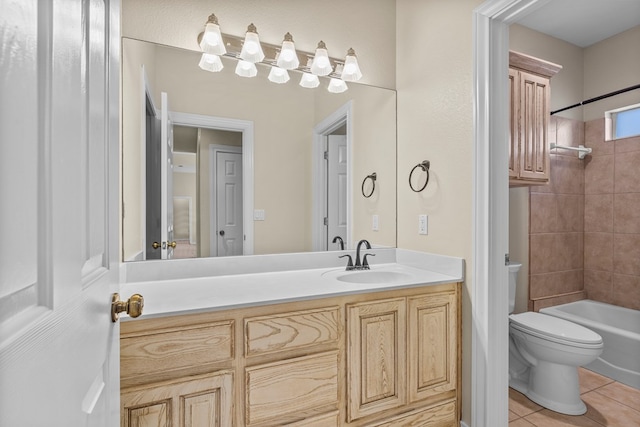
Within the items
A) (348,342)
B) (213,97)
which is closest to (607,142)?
(348,342)

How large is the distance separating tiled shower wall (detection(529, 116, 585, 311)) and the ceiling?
69 centimetres

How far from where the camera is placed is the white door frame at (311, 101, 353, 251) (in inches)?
80.3

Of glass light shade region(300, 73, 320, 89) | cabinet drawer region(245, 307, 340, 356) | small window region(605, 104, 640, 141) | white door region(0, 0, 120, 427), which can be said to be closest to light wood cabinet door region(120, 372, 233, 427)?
cabinet drawer region(245, 307, 340, 356)

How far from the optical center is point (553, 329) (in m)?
2.02

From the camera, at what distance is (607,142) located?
2.81 meters

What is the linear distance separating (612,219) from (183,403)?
11.3ft

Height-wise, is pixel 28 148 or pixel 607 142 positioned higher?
pixel 607 142

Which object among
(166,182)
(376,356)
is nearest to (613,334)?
(376,356)

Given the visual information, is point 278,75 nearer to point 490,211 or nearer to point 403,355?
point 490,211

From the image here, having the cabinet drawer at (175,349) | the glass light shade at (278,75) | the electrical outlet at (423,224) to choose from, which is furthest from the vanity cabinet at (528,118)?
the cabinet drawer at (175,349)

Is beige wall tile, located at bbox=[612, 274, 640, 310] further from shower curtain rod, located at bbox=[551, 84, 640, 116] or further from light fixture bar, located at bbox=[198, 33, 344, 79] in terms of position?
light fixture bar, located at bbox=[198, 33, 344, 79]

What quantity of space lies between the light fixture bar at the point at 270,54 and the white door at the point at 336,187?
0.42 m

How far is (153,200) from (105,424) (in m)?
1.15

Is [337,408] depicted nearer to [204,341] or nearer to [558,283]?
[204,341]
